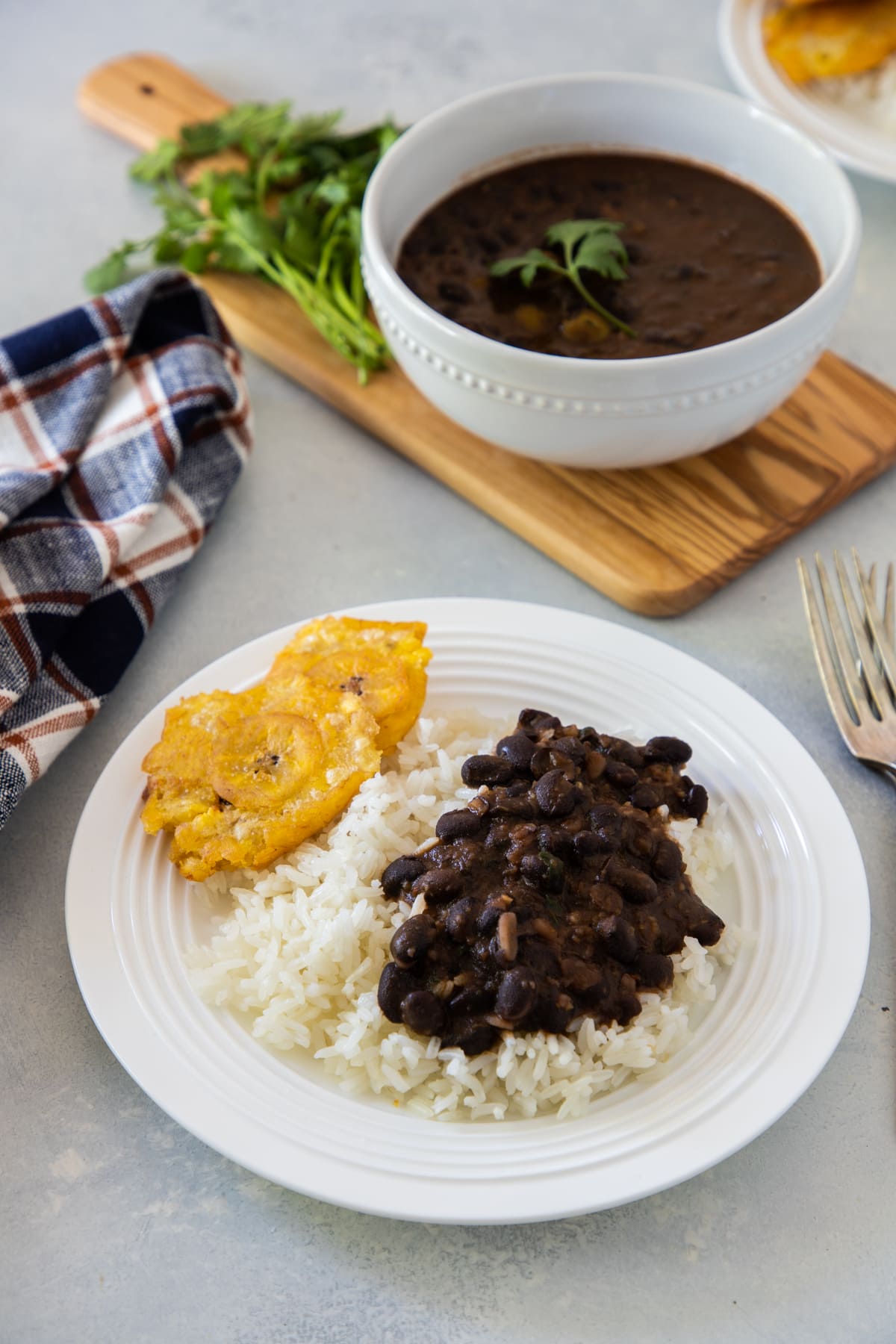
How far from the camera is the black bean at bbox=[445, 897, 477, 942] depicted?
2.24 m

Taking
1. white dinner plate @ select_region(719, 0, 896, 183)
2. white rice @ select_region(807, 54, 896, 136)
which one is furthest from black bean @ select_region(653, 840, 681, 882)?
white rice @ select_region(807, 54, 896, 136)

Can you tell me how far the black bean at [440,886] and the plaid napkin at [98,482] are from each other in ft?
3.35

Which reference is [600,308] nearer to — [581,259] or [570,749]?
[581,259]

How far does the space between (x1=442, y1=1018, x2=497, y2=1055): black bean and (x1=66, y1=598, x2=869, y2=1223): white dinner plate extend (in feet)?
0.46

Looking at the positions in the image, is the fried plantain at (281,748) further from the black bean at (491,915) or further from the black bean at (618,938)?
the black bean at (618,938)

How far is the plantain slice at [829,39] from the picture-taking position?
4.41 metres

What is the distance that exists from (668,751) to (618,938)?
52 centimetres

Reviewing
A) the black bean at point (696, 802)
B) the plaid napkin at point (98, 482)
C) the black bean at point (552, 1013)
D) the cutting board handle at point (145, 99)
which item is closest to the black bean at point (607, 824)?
the black bean at point (696, 802)

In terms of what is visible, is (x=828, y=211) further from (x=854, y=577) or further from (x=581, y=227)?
(x=854, y=577)

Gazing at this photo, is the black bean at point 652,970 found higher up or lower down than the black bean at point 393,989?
lower down

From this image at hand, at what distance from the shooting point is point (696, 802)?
255 cm

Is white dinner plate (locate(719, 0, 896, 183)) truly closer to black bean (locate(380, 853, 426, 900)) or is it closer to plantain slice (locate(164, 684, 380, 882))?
plantain slice (locate(164, 684, 380, 882))

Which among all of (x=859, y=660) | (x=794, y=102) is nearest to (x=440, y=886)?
(x=859, y=660)

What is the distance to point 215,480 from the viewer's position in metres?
3.50
